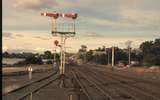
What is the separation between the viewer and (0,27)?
830 cm

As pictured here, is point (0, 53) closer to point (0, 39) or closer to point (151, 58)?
point (0, 39)

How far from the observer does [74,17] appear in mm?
59750

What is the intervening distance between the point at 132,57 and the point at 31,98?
17405 centimetres

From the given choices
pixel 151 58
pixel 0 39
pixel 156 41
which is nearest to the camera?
pixel 0 39

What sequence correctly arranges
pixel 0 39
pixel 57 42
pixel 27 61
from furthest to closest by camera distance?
pixel 27 61 → pixel 57 42 → pixel 0 39

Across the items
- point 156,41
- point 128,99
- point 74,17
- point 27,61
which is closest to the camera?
point 128,99

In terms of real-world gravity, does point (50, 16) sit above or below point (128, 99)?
above

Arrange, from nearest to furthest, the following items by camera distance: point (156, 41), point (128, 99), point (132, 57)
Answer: point (128, 99), point (156, 41), point (132, 57)

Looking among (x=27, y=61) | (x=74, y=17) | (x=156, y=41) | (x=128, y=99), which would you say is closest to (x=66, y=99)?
(x=128, y=99)

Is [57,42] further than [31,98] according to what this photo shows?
Yes

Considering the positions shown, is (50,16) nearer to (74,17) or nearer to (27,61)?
(74,17)

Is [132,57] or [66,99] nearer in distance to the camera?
[66,99]

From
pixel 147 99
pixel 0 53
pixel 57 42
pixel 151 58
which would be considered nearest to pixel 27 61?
pixel 151 58

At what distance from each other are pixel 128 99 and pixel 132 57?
17165 centimetres
